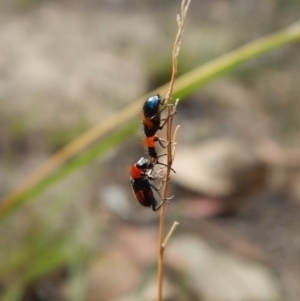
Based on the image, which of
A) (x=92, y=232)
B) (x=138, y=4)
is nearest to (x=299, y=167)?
(x=92, y=232)

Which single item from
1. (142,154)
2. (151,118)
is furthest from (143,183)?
(142,154)

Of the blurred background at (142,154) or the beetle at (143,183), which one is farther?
the blurred background at (142,154)

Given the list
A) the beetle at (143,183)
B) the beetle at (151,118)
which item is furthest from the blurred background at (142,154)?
the beetle at (151,118)

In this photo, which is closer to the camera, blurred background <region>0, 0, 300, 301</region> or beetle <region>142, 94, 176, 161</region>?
beetle <region>142, 94, 176, 161</region>

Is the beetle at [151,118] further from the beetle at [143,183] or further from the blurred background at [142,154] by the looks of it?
the blurred background at [142,154]

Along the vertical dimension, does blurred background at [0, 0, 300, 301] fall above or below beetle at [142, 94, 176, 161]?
above

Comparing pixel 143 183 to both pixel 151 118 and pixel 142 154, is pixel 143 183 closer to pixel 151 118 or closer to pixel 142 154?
pixel 151 118

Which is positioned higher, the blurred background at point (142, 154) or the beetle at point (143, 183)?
the blurred background at point (142, 154)

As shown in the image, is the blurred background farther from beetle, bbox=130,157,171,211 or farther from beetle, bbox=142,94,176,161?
beetle, bbox=142,94,176,161

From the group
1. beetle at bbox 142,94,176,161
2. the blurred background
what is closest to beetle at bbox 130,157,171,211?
beetle at bbox 142,94,176,161
